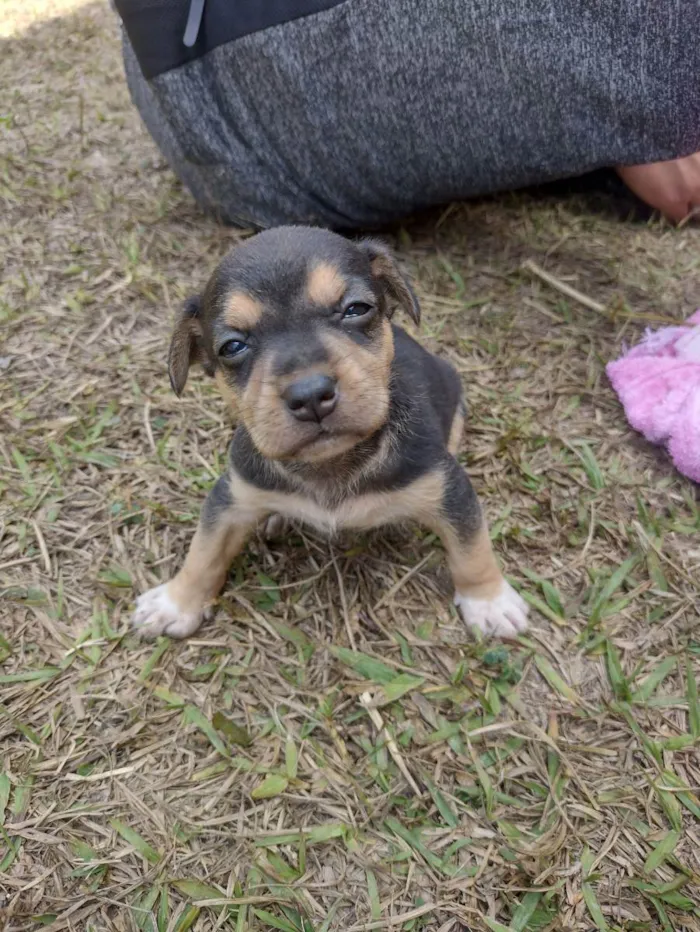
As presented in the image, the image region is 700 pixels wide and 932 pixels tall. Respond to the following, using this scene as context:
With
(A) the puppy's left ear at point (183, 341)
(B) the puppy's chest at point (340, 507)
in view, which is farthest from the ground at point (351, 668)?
(A) the puppy's left ear at point (183, 341)

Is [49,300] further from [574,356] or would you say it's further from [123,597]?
[574,356]

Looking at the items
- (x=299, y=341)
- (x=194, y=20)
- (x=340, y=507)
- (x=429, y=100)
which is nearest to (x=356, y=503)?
(x=340, y=507)

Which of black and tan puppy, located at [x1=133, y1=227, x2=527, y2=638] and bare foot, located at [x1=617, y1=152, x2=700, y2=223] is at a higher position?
black and tan puppy, located at [x1=133, y1=227, x2=527, y2=638]

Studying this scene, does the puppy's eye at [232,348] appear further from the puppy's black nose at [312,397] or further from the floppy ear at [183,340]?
the puppy's black nose at [312,397]

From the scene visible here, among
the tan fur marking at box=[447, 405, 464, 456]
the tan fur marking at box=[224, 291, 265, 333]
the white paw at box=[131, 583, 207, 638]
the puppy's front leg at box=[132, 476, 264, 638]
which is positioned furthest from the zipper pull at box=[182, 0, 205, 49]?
the white paw at box=[131, 583, 207, 638]

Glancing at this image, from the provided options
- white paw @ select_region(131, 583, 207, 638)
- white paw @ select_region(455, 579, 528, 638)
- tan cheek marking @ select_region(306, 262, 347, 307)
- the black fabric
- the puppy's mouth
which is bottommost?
white paw @ select_region(455, 579, 528, 638)

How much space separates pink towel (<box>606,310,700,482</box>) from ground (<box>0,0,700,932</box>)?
5.2 inches

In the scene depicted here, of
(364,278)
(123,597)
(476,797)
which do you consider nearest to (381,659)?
(476,797)

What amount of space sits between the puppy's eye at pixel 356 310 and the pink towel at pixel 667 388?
196 centimetres

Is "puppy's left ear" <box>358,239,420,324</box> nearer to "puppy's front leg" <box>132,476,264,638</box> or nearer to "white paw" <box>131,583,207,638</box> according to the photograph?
"puppy's front leg" <box>132,476,264,638</box>

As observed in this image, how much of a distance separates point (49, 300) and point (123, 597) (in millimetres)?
2515

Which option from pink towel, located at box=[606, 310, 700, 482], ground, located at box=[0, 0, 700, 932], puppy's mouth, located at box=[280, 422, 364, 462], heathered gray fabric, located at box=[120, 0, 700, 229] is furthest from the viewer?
heathered gray fabric, located at box=[120, 0, 700, 229]

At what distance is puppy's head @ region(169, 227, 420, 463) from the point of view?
2.32 metres

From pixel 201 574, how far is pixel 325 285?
4.72 ft
